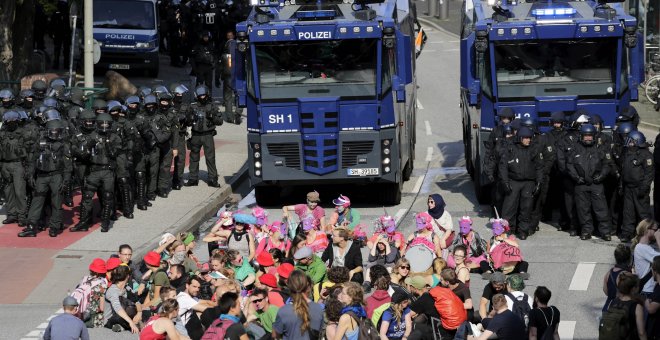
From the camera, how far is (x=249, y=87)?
24.2 meters

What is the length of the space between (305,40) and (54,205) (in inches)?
189

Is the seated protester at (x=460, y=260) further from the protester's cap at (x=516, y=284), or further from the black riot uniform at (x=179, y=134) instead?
the black riot uniform at (x=179, y=134)

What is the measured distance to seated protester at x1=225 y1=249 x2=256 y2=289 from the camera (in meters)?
17.2

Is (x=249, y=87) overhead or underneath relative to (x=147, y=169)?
overhead

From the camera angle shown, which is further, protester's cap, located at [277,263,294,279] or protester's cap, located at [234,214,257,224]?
protester's cap, located at [234,214,257,224]

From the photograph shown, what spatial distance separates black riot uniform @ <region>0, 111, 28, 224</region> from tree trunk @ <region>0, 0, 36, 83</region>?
A: 1198 centimetres

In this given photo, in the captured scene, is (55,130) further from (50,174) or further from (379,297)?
(379,297)

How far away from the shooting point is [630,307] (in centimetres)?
1405

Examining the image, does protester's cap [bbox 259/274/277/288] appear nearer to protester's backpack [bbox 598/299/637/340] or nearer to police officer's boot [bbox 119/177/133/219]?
protester's backpack [bbox 598/299/637/340]

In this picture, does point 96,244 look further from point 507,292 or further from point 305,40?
point 507,292

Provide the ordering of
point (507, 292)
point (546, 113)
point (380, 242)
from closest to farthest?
1. point (507, 292)
2. point (380, 242)
3. point (546, 113)

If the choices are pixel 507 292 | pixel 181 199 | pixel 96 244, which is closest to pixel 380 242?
pixel 507 292

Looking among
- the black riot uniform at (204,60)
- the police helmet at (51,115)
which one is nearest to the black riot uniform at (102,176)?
the police helmet at (51,115)

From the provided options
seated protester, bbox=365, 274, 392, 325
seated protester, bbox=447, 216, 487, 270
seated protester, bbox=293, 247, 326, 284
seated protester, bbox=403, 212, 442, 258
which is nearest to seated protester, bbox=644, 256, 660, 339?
seated protester, bbox=365, 274, 392, 325
